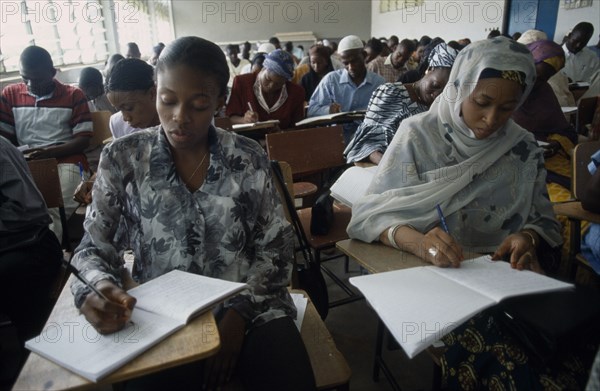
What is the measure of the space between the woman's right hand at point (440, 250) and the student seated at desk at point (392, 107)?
4.43 feet

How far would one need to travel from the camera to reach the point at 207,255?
117 centimetres

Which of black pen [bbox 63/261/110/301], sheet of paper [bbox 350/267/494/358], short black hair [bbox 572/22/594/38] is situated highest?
short black hair [bbox 572/22/594/38]

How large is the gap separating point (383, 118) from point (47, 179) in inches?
77.0

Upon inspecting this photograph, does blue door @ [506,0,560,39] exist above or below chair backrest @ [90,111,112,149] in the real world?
above

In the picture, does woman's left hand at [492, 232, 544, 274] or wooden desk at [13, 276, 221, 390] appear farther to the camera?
woman's left hand at [492, 232, 544, 274]

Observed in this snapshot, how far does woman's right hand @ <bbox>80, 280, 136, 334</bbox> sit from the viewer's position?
0.85m

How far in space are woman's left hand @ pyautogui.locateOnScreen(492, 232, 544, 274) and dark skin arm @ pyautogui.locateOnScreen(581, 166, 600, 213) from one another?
58 cm

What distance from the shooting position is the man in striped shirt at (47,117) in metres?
2.91

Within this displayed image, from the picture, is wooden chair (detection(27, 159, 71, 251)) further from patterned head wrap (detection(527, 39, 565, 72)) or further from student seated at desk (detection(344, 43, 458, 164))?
patterned head wrap (detection(527, 39, 565, 72))

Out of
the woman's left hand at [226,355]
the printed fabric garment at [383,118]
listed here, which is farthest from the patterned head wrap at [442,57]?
the woman's left hand at [226,355]

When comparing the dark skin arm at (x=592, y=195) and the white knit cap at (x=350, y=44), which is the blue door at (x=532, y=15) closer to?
the white knit cap at (x=350, y=44)

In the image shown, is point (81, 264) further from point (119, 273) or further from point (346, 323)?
point (346, 323)

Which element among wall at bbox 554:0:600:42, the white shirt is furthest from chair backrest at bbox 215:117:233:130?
wall at bbox 554:0:600:42
